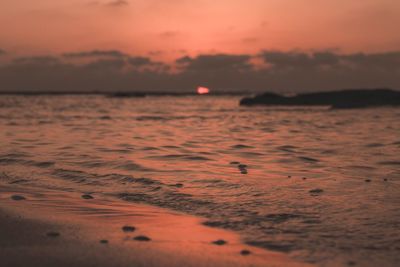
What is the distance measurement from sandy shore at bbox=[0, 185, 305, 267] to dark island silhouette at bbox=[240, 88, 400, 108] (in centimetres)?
4941

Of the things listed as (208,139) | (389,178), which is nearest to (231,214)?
(389,178)

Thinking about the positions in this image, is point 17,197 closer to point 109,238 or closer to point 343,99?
point 109,238

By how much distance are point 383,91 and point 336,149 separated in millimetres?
48402

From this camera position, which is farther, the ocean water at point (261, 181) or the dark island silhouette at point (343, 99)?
the dark island silhouette at point (343, 99)

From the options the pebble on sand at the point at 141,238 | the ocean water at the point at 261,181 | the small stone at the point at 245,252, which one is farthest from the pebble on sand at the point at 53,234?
the small stone at the point at 245,252

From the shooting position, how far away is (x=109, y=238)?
5.20 meters

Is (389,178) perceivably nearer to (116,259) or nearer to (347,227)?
(347,227)

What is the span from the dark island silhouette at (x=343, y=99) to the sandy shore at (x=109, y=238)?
162 feet

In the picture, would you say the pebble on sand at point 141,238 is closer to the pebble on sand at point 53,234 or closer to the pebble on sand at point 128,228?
the pebble on sand at point 128,228

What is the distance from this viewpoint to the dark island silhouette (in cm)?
5416

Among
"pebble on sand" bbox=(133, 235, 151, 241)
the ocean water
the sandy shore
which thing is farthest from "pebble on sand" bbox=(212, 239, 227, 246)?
"pebble on sand" bbox=(133, 235, 151, 241)

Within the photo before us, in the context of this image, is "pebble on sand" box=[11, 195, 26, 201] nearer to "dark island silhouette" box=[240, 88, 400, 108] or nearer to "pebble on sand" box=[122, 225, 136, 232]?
"pebble on sand" box=[122, 225, 136, 232]

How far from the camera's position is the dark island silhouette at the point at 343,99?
54156mm

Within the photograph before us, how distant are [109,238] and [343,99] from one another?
55.7 meters
